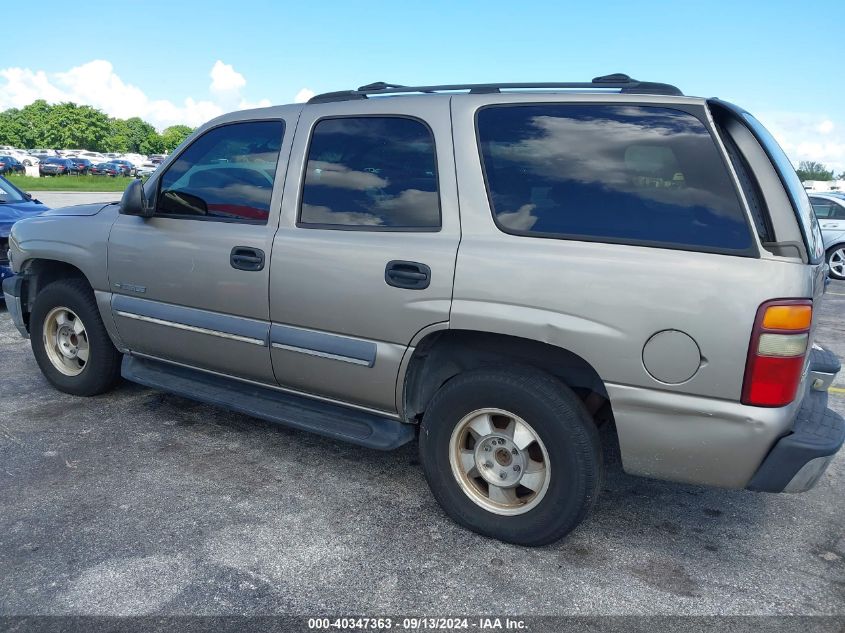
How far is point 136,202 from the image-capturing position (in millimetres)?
3848

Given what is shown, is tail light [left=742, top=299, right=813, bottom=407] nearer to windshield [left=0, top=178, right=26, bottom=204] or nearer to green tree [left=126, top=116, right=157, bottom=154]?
windshield [left=0, top=178, right=26, bottom=204]

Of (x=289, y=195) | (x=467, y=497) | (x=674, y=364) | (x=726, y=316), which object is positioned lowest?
(x=467, y=497)

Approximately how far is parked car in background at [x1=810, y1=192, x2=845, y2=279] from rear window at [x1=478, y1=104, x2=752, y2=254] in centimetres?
1201

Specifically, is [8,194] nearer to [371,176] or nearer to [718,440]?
[371,176]

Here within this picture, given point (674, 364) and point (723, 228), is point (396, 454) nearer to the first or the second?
point (674, 364)

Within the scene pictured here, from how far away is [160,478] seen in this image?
11.6 ft

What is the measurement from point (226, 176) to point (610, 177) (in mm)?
2100

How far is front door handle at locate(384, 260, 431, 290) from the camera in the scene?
299 centimetres

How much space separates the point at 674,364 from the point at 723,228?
52cm

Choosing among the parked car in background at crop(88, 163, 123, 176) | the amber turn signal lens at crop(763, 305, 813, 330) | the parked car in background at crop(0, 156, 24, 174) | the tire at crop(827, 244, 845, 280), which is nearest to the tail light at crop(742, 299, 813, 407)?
the amber turn signal lens at crop(763, 305, 813, 330)

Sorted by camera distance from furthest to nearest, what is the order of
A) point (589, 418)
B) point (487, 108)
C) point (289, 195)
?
point (289, 195) → point (487, 108) → point (589, 418)

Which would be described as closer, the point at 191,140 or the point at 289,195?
the point at 289,195

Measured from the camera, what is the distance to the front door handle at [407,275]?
2990 mm

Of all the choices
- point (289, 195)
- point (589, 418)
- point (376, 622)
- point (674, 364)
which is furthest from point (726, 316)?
point (289, 195)
